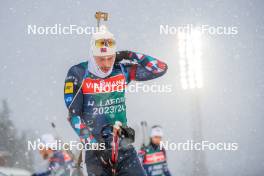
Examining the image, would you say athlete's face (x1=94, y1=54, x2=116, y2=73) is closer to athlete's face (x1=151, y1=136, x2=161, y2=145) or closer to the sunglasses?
the sunglasses

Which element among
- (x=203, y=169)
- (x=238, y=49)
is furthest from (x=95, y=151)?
(x=238, y=49)

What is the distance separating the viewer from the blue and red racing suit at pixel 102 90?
4684mm

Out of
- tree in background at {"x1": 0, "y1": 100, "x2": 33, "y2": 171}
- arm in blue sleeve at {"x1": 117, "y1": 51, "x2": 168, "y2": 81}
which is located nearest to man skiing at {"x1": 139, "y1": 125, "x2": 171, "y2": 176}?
arm in blue sleeve at {"x1": 117, "y1": 51, "x2": 168, "y2": 81}

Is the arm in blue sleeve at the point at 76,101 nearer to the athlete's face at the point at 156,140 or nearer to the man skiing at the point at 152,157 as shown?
the man skiing at the point at 152,157

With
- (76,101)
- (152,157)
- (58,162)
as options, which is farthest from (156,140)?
(76,101)

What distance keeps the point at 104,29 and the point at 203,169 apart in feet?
60.4

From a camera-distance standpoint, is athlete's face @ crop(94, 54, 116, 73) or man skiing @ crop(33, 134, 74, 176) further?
man skiing @ crop(33, 134, 74, 176)

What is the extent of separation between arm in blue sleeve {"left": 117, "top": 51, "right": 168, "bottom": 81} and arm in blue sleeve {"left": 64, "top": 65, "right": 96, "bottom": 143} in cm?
53

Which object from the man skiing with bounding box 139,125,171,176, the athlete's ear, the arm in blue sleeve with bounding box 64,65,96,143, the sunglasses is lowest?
the man skiing with bounding box 139,125,171,176

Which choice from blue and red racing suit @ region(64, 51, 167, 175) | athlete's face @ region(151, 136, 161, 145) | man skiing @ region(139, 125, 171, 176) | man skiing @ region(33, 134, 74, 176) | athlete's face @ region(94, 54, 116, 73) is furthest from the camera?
athlete's face @ region(151, 136, 161, 145)

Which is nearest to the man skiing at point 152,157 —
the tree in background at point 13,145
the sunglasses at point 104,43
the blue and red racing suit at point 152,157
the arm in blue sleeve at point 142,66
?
the blue and red racing suit at point 152,157

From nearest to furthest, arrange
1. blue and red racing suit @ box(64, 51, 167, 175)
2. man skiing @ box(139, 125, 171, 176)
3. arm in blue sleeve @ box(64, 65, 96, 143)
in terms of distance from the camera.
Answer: arm in blue sleeve @ box(64, 65, 96, 143) < blue and red racing suit @ box(64, 51, 167, 175) < man skiing @ box(139, 125, 171, 176)

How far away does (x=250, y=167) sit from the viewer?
1344 inches

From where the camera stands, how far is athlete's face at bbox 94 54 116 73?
491 cm
